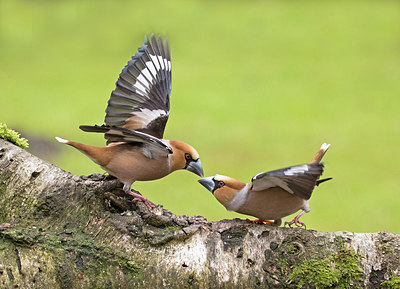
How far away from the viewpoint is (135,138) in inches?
97.7

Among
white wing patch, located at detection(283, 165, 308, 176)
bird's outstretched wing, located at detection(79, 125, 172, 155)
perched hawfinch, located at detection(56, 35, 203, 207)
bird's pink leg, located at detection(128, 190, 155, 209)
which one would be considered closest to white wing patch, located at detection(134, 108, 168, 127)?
perched hawfinch, located at detection(56, 35, 203, 207)

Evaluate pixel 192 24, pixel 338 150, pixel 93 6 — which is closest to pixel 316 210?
pixel 338 150

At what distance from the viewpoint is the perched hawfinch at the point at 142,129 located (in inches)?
100

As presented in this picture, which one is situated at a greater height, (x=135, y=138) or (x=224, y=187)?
(x=135, y=138)

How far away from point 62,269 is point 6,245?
0.75 ft

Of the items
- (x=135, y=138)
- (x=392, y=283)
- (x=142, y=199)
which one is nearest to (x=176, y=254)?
(x=142, y=199)

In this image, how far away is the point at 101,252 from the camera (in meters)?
2.26

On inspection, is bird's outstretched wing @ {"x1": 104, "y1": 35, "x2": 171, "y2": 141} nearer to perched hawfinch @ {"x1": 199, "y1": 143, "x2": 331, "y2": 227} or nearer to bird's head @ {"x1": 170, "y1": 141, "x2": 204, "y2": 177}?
bird's head @ {"x1": 170, "y1": 141, "x2": 204, "y2": 177}

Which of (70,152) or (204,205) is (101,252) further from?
(70,152)

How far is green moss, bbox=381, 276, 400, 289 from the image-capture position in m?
2.19

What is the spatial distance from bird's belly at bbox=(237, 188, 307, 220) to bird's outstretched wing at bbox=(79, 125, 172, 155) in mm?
384

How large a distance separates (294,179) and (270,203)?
22cm

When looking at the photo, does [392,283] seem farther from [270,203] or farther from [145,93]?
[145,93]

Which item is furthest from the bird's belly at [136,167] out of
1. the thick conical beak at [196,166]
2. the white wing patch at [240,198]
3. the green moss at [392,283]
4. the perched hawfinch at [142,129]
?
the green moss at [392,283]
